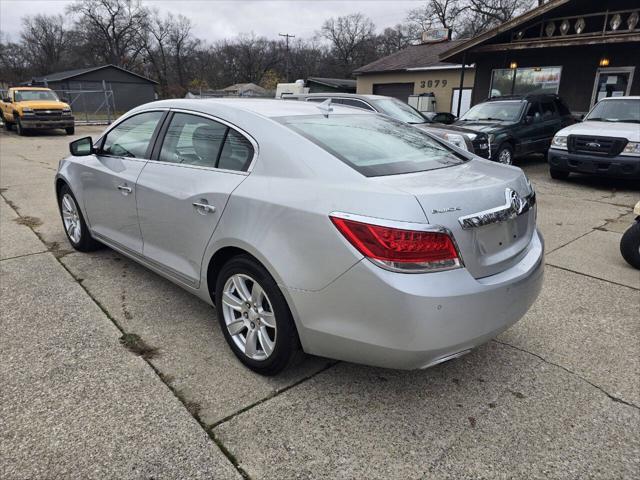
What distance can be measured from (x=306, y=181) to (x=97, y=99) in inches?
1627

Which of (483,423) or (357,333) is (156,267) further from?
(483,423)

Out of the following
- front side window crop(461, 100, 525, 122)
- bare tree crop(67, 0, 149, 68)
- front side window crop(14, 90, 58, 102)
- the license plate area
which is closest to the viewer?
the license plate area

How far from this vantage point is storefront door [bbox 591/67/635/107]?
44.4 feet

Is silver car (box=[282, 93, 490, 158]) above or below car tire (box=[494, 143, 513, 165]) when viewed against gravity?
above

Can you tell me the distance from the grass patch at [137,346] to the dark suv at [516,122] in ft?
27.1

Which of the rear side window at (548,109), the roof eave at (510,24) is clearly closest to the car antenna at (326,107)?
the rear side window at (548,109)

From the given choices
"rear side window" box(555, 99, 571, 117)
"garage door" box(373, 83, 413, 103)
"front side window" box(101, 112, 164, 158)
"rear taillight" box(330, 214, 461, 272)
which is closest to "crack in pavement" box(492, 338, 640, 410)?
"rear taillight" box(330, 214, 461, 272)

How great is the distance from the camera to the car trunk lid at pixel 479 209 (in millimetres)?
2104

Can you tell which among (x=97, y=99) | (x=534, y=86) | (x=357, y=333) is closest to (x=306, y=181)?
(x=357, y=333)

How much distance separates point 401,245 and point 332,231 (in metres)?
0.32

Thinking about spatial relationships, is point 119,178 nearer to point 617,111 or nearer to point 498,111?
point 498,111

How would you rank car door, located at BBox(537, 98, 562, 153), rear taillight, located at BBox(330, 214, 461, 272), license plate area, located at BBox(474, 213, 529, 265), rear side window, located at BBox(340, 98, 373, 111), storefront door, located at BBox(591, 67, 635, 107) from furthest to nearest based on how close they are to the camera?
storefront door, located at BBox(591, 67, 635, 107) → car door, located at BBox(537, 98, 562, 153) → rear side window, located at BBox(340, 98, 373, 111) → license plate area, located at BBox(474, 213, 529, 265) → rear taillight, located at BBox(330, 214, 461, 272)

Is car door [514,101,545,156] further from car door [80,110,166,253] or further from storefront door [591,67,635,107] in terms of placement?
car door [80,110,166,253]

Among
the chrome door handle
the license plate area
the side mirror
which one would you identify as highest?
the side mirror
